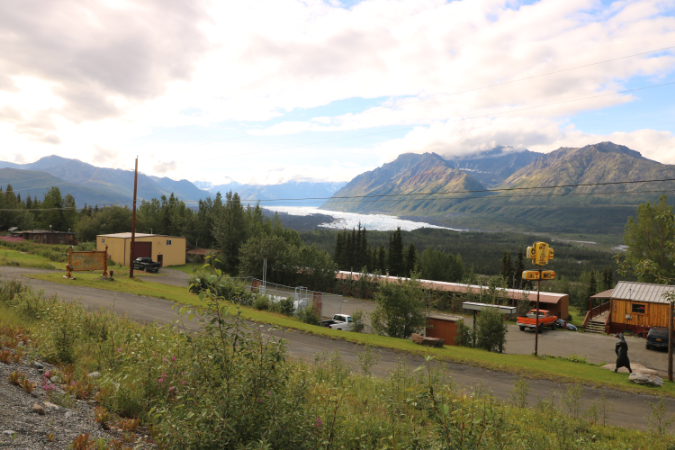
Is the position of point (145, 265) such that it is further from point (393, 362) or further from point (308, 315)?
point (393, 362)

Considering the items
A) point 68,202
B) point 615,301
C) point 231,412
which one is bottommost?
point 615,301

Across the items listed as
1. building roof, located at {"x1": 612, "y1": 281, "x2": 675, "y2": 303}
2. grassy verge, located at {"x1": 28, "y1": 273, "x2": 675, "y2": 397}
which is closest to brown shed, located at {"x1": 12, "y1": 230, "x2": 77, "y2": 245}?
grassy verge, located at {"x1": 28, "y1": 273, "x2": 675, "y2": 397}

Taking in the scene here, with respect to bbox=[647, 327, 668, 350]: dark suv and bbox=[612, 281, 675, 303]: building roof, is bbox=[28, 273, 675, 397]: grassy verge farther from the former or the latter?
bbox=[612, 281, 675, 303]: building roof

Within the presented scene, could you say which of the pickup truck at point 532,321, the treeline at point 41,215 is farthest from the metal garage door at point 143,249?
the pickup truck at point 532,321

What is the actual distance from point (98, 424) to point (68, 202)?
114747mm

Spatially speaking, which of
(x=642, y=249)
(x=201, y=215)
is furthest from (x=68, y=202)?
(x=642, y=249)

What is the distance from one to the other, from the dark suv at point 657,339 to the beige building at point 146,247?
2086 inches

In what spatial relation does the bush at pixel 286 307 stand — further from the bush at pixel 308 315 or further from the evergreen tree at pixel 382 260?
the evergreen tree at pixel 382 260

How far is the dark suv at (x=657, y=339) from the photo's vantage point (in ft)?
86.8

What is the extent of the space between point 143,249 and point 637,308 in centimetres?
5830

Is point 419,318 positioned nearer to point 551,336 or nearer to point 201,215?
point 551,336

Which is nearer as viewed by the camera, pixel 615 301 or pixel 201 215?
pixel 615 301

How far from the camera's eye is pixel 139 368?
5.95 metres

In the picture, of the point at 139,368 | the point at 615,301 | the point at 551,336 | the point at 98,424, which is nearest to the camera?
the point at 98,424
